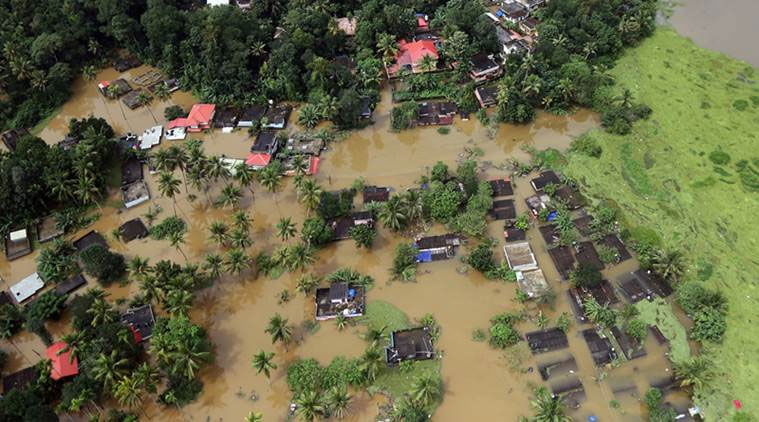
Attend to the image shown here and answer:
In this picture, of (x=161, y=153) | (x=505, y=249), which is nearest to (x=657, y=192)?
(x=505, y=249)

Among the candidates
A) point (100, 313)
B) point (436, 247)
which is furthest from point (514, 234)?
point (100, 313)

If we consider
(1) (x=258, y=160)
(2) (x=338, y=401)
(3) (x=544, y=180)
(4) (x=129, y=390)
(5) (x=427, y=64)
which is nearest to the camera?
(4) (x=129, y=390)

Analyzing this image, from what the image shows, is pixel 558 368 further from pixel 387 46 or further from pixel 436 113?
pixel 387 46

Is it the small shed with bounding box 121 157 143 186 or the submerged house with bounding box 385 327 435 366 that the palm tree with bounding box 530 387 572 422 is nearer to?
the submerged house with bounding box 385 327 435 366

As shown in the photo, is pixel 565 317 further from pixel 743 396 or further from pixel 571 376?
pixel 743 396

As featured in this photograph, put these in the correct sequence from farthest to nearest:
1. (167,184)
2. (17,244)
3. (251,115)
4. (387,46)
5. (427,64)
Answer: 1. (387,46)
2. (427,64)
3. (251,115)
4. (17,244)
5. (167,184)

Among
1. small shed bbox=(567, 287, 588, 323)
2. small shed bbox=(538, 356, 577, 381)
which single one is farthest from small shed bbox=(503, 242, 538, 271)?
small shed bbox=(538, 356, 577, 381)
